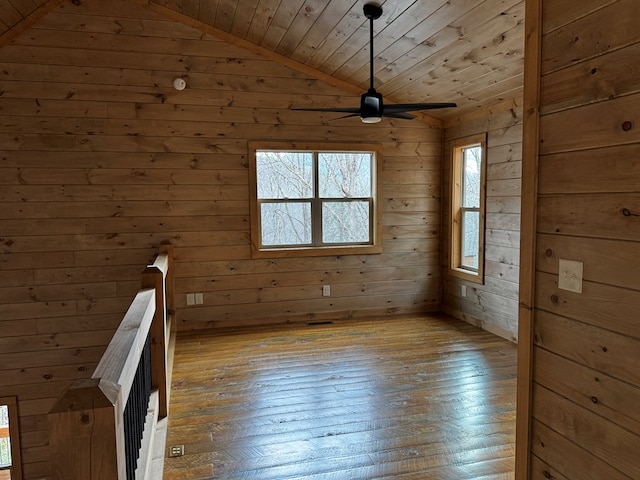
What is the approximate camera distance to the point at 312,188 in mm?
4906

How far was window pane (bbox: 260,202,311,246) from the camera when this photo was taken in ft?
15.8

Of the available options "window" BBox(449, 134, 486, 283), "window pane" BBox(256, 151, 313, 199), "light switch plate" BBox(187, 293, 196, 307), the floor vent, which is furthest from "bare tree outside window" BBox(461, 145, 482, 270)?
the floor vent

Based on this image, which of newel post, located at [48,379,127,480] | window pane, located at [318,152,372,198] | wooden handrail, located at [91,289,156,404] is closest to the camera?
newel post, located at [48,379,127,480]

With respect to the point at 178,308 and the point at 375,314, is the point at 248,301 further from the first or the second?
the point at 375,314

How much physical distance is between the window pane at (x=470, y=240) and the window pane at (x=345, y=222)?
1090 millimetres

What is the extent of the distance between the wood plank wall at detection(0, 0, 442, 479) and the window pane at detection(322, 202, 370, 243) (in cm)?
48

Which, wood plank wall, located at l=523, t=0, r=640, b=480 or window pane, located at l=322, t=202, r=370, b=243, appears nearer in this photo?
wood plank wall, located at l=523, t=0, r=640, b=480

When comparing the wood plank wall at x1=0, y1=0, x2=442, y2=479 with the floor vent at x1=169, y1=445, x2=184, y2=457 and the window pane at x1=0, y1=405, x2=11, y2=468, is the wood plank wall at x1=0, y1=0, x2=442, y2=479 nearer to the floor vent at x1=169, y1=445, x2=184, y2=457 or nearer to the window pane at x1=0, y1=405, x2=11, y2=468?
the window pane at x1=0, y1=405, x2=11, y2=468

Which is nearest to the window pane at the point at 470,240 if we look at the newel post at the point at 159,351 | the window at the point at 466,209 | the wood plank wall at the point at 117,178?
the window at the point at 466,209

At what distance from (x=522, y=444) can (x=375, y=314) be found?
11.0ft

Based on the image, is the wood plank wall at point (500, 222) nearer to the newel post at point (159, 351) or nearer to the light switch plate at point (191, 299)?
the light switch plate at point (191, 299)

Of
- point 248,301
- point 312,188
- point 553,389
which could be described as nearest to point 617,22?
point 553,389

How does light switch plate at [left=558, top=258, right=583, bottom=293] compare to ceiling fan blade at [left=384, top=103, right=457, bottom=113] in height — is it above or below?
below

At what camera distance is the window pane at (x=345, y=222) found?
4977mm
